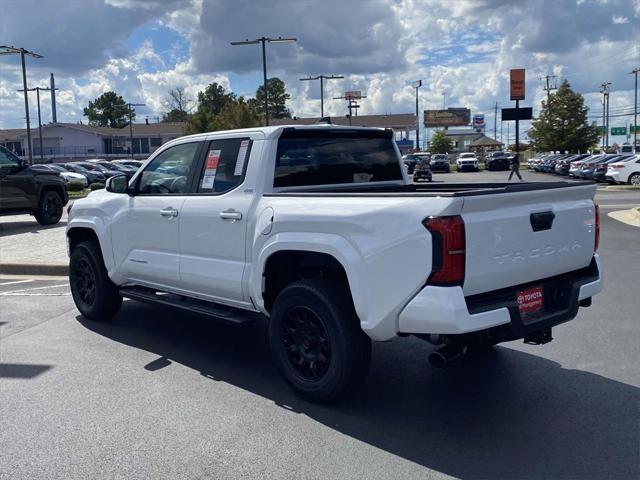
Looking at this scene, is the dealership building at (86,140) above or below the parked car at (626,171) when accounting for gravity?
above

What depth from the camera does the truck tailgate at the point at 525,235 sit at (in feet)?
12.7

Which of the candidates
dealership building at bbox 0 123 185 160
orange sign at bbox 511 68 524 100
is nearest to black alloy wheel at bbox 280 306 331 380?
orange sign at bbox 511 68 524 100

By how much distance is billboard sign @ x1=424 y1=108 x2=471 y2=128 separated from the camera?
128250mm

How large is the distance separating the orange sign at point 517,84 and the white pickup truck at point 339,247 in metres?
61.0

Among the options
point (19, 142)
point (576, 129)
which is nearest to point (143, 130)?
point (19, 142)

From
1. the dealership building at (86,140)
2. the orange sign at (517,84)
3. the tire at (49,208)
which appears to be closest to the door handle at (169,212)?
the tire at (49,208)

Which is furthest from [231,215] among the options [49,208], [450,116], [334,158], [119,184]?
[450,116]

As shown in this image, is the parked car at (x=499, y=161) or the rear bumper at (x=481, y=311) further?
the parked car at (x=499, y=161)

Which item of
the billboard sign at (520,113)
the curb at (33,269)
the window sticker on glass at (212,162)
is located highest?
the billboard sign at (520,113)

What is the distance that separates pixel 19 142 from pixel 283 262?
90145mm

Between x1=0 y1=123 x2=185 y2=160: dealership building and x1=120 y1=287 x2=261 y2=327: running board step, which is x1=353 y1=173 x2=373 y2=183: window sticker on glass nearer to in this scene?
x1=120 y1=287 x2=261 y2=327: running board step

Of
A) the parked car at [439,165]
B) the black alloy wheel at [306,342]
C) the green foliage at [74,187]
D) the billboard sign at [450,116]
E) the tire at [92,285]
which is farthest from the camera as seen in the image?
the billboard sign at [450,116]

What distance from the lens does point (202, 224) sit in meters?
5.41

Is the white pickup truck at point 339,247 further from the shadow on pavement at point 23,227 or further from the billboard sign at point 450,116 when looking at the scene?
the billboard sign at point 450,116
